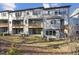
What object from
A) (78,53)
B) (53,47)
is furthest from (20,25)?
(78,53)

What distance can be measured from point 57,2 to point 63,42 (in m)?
0.47

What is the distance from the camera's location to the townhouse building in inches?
174

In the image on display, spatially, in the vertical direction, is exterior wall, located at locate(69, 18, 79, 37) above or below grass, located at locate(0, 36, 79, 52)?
above

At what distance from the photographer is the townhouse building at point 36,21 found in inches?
174

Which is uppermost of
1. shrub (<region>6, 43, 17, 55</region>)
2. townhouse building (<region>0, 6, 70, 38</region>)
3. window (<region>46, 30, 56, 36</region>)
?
townhouse building (<region>0, 6, 70, 38</region>)

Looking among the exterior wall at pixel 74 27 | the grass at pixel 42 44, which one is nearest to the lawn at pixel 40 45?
the grass at pixel 42 44

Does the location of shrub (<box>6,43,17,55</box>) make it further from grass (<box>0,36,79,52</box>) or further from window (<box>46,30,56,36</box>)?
window (<box>46,30,56,36</box>)

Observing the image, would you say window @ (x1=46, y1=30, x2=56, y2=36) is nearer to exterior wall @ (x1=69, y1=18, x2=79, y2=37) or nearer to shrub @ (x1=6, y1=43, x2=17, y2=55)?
exterior wall @ (x1=69, y1=18, x2=79, y2=37)

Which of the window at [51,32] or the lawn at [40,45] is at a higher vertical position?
the window at [51,32]

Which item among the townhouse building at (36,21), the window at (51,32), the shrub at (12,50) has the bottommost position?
the shrub at (12,50)

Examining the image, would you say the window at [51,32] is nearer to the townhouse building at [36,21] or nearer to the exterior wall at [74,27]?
the townhouse building at [36,21]

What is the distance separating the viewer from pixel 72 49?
444 cm

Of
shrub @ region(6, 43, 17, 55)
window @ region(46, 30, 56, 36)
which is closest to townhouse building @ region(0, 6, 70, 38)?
window @ region(46, 30, 56, 36)

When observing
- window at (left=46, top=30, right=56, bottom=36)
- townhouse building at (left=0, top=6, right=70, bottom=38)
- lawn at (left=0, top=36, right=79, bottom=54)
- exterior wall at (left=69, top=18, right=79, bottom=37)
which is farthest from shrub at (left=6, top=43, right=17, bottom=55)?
exterior wall at (left=69, top=18, right=79, bottom=37)
